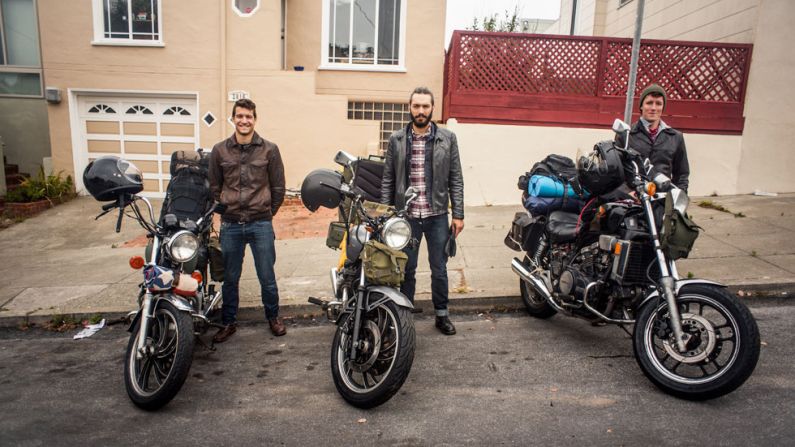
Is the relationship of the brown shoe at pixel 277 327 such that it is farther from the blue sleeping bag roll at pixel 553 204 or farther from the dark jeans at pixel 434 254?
the blue sleeping bag roll at pixel 553 204

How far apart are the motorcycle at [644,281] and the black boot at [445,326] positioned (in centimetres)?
75

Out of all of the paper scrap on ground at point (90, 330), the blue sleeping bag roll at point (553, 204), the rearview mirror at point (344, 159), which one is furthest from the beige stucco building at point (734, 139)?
the paper scrap on ground at point (90, 330)

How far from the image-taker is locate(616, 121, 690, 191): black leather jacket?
455 cm

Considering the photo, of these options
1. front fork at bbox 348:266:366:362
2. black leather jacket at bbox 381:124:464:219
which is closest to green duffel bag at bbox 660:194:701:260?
black leather jacket at bbox 381:124:464:219

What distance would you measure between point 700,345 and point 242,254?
341cm

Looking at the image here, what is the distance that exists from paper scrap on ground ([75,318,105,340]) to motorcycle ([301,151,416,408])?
2588mm

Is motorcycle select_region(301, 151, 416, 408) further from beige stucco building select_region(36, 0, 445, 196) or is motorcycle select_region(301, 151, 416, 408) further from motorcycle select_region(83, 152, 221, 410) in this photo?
beige stucco building select_region(36, 0, 445, 196)

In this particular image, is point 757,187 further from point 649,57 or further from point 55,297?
point 55,297

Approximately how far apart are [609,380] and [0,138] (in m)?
13.1

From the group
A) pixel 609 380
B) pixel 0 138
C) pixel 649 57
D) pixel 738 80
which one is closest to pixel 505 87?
pixel 649 57

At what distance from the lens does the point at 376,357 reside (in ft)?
10.9

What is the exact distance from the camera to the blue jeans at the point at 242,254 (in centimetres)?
445

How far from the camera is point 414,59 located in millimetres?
11641

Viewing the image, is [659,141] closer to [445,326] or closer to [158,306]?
[445,326]
